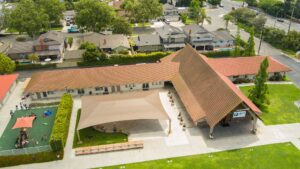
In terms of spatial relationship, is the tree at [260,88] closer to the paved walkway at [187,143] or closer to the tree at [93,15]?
the paved walkway at [187,143]

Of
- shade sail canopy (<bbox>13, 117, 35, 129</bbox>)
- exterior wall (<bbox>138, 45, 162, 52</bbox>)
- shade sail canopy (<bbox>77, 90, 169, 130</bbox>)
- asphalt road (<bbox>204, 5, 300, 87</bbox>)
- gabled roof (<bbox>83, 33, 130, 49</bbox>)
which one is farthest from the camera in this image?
exterior wall (<bbox>138, 45, 162, 52</bbox>)

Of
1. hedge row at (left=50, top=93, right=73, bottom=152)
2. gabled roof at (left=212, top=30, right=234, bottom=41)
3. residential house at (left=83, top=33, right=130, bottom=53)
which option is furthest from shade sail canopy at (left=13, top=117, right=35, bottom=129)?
gabled roof at (left=212, top=30, right=234, bottom=41)

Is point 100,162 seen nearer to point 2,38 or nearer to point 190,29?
point 190,29

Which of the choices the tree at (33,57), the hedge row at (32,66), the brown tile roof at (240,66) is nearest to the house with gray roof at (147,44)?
the brown tile roof at (240,66)

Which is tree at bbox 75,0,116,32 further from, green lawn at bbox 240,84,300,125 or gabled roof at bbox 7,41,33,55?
green lawn at bbox 240,84,300,125

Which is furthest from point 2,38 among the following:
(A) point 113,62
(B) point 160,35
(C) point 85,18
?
(B) point 160,35

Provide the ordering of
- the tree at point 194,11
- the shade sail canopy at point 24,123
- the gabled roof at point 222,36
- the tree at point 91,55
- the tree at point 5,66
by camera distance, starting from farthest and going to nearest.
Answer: the tree at point 194,11
the gabled roof at point 222,36
the tree at point 91,55
the tree at point 5,66
the shade sail canopy at point 24,123
